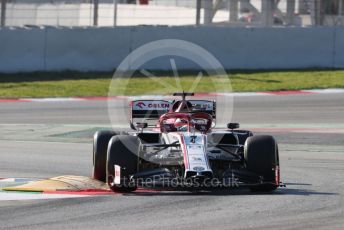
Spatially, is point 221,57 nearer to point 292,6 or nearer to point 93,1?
point 93,1

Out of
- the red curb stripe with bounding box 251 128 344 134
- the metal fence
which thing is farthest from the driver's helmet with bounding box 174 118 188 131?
the metal fence

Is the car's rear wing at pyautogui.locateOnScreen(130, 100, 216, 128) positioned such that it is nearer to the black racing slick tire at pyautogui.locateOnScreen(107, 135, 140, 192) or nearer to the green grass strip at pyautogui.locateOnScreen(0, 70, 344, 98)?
the black racing slick tire at pyautogui.locateOnScreen(107, 135, 140, 192)

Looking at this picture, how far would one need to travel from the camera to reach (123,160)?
35.6 ft

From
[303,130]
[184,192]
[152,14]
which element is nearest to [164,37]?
[152,14]

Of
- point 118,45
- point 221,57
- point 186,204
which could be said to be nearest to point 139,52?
point 118,45

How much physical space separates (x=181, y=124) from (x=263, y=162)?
1.17 metres

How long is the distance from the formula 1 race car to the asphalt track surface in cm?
17

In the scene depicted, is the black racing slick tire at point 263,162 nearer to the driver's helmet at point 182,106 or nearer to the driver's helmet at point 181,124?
the driver's helmet at point 181,124

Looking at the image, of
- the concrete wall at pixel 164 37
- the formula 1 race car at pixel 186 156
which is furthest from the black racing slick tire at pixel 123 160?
the concrete wall at pixel 164 37

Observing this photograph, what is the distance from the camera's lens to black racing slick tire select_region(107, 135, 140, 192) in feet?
35.2

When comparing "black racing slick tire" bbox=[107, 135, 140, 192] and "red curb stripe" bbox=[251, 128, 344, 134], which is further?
"red curb stripe" bbox=[251, 128, 344, 134]

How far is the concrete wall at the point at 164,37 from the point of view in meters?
25.8

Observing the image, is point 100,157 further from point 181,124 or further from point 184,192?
point 184,192

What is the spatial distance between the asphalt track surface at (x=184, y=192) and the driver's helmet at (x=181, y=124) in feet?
3.16
